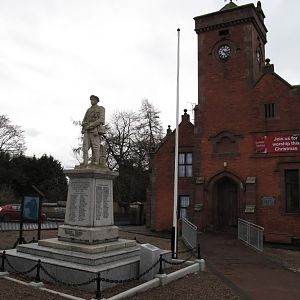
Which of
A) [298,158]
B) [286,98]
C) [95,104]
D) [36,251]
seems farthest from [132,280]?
[286,98]

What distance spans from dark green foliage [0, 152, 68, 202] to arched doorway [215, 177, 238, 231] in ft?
89.8

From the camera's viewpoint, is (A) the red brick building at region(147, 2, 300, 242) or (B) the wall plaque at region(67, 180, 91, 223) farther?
(A) the red brick building at region(147, 2, 300, 242)

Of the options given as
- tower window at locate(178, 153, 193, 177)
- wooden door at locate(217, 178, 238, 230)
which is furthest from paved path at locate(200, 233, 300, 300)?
tower window at locate(178, 153, 193, 177)

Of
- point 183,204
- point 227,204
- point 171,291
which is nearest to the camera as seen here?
point 171,291

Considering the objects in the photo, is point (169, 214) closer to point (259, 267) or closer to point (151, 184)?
point (151, 184)

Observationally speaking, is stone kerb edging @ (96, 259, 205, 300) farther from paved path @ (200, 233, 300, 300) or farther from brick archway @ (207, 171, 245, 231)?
brick archway @ (207, 171, 245, 231)

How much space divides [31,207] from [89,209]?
18.2 ft

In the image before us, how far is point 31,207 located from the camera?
51.5 ft

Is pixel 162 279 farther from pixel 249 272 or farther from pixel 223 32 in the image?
pixel 223 32

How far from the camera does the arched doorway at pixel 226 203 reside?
24.6m

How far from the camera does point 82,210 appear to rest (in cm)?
1123

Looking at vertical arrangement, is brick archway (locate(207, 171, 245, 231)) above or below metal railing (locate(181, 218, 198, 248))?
above

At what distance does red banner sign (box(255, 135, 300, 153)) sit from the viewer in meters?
22.8

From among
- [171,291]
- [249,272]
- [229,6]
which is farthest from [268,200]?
[171,291]
